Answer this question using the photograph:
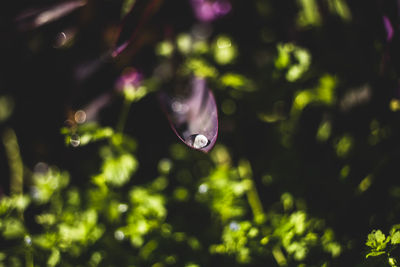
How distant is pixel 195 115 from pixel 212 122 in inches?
3.4

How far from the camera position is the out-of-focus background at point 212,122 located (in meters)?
0.90

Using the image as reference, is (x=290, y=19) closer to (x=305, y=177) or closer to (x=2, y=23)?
(x=305, y=177)

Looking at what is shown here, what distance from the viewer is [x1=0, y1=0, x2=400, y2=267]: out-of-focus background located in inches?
35.4

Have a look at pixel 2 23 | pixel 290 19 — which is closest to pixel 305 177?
pixel 290 19

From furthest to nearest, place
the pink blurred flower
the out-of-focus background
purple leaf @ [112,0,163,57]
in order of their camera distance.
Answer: the pink blurred flower
the out-of-focus background
purple leaf @ [112,0,163,57]

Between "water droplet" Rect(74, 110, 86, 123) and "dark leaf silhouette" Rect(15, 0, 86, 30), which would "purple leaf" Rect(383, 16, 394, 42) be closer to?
"dark leaf silhouette" Rect(15, 0, 86, 30)

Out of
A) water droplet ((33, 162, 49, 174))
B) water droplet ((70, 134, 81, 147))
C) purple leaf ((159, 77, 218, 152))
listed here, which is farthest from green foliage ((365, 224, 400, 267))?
water droplet ((33, 162, 49, 174))

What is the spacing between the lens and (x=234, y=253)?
896mm

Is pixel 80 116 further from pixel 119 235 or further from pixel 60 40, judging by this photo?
pixel 119 235

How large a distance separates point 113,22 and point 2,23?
0.32 meters

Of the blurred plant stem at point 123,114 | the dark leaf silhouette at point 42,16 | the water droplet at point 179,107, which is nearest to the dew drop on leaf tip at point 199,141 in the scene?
the water droplet at point 179,107

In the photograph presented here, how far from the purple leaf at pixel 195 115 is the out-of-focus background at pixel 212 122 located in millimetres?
33

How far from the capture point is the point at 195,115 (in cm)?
82

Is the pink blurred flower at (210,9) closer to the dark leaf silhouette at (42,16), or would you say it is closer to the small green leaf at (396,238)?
the dark leaf silhouette at (42,16)
